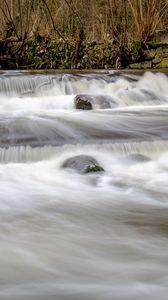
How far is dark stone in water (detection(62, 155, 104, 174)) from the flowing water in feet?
0.20

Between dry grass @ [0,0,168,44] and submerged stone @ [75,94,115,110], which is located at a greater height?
dry grass @ [0,0,168,44]

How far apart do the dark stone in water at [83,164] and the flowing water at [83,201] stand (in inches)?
2.4

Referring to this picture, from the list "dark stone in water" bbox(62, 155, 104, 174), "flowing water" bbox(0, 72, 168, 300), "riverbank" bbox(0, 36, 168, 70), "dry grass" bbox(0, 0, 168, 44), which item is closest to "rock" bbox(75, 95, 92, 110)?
"flowing water" bbox(0, 72, 168, 300)

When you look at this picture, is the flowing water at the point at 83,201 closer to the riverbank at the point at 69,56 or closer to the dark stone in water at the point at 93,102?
the dark stone in water at the point at 93,102

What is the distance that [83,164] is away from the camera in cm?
394

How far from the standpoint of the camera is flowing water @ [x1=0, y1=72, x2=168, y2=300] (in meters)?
1.94

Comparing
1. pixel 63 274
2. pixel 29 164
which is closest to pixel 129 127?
pixel 29 164

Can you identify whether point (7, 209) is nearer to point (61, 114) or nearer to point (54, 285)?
point (54, 285)

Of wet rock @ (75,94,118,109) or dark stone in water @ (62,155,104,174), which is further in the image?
wet rock @ (75,94,118,109)

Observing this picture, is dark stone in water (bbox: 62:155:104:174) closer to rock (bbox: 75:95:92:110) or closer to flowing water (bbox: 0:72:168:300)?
flowing water (bbox: 0:72:168:300)

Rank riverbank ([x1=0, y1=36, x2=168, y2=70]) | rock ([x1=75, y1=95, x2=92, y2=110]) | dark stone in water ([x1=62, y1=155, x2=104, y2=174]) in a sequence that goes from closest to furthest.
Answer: dark stone in water ([x1=62, y1=155, x2=104, y2=174]) < rock ([x1=75, y1=95, x2=92, y2=110]) < riverbank ([x1=0, y1=36, x2=168, y2=70])

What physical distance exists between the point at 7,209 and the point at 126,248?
990 mm

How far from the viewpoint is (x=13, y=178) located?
3.82 metres

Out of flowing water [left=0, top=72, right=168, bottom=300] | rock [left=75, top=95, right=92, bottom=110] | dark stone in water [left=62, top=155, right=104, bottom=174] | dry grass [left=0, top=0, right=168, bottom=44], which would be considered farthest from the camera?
dry grass [left=0, top=0, right=168, bottom=44]
